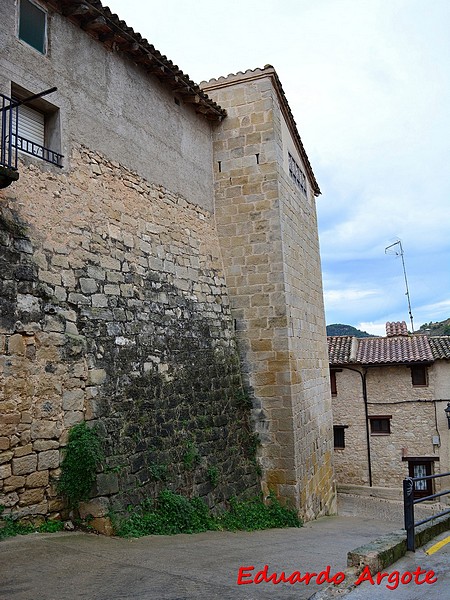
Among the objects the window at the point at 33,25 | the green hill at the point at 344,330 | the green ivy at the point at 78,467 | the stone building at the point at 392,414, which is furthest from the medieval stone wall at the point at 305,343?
the green hill at the point at 344,330

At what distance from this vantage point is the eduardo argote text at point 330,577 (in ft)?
14.3

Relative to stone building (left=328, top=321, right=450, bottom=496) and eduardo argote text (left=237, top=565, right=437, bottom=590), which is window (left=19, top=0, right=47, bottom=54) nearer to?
eduardo argote text (left=237, top=565, right=437, bottom=590)

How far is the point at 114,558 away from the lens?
510 cm

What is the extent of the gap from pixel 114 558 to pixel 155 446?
2.46 m

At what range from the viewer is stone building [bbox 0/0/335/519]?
6.11m

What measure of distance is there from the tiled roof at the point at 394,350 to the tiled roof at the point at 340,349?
42cm

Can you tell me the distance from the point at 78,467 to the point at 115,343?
173cm

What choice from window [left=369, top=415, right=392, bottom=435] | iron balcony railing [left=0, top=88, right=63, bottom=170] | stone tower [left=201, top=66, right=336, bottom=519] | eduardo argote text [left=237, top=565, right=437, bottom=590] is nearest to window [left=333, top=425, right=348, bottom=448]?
window [left=369, top=415, right=392, bottom=435]

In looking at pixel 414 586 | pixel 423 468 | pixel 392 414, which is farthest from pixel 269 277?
pixel 423 468

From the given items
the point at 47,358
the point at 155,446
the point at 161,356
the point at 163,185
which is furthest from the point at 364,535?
the point at 163,185

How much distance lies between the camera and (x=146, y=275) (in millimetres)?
8086

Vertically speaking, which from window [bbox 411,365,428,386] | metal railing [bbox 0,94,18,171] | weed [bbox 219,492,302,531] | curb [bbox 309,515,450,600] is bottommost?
weed [bbox 219,492,302,531]

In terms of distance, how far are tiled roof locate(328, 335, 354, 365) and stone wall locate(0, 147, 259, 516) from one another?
34.8 feet

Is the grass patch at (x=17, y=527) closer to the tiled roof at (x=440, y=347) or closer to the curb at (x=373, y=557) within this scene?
the curb at (x=373, y=557)
